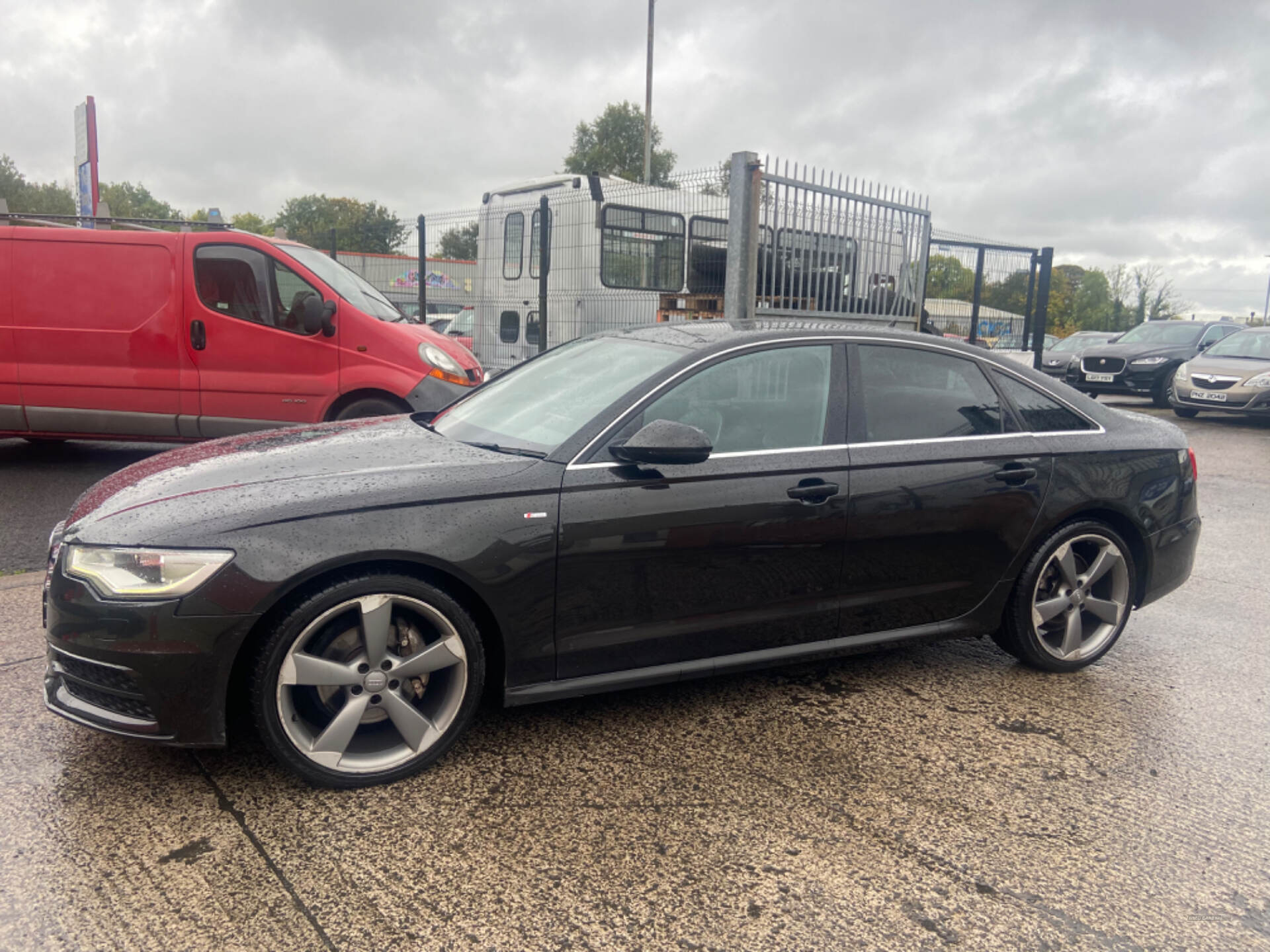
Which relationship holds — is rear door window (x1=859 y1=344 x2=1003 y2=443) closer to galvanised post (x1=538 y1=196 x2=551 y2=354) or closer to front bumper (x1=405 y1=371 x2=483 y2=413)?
front bumper (x1=405 y1=371 x2=483 y2=413)

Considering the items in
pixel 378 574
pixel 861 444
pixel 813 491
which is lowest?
pixel 378 574

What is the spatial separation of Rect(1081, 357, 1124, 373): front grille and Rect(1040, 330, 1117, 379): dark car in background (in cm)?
90

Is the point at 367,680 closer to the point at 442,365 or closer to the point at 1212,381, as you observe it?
the point at 442,365

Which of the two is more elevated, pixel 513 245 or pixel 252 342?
pixel 513 245

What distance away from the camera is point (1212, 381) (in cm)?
1420

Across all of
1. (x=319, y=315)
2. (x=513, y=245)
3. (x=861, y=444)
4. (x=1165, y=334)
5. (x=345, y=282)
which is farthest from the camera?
(x=1165, y=334)

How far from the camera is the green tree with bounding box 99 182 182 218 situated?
315 ft

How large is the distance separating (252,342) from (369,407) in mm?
1004

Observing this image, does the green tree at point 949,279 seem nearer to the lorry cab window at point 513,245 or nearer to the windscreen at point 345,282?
the lorry cab window at point 513,245

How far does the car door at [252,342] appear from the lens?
23.7ft

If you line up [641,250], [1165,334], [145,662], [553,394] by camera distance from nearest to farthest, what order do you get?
1. [145,662]
2. [553,394]
3. [641,250]
4. [1165,334]

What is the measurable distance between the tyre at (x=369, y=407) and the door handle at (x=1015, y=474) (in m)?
4.92

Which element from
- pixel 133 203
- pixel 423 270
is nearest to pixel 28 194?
pixel 133 203

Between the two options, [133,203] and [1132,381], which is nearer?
[1132,381]
